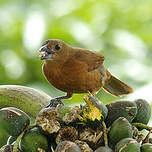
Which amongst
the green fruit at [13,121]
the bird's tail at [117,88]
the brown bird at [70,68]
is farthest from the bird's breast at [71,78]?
the green fruit at [13,121]

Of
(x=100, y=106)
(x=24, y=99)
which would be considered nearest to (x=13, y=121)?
(x=100, y=106)

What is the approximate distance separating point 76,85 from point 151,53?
1262 millimetres

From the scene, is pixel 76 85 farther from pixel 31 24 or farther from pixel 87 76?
pixel 31 24

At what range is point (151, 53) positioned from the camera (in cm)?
268

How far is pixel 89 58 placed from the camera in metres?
1.63

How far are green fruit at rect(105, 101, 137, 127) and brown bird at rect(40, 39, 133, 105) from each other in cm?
48

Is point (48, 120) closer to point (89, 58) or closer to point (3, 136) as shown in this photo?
point (3, 136)

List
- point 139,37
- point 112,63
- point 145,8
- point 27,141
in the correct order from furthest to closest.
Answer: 1. point 145,8
2. point 139,37
3. point 112,63
4. point 27,141

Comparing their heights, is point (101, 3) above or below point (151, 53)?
above

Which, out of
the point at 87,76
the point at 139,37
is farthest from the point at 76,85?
the point at 139,37

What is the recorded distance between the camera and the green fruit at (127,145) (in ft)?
2.73

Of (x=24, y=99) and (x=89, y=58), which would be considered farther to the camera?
(x=89, y=58)

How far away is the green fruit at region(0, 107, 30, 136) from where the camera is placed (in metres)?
0.90

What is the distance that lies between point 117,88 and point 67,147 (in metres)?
0.92
